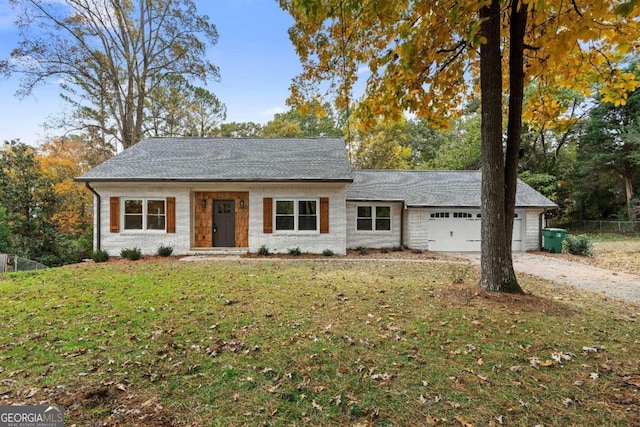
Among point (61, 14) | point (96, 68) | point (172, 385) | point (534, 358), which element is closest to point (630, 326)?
point (534, 358)

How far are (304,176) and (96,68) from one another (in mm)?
16009

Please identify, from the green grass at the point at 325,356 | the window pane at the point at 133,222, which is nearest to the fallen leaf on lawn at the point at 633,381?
the green grass at the point at 325,356

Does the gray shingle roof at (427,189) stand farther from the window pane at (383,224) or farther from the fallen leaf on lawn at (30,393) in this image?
the fallen leaf on lawn at (30,393)

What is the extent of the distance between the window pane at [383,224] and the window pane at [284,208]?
435 cm

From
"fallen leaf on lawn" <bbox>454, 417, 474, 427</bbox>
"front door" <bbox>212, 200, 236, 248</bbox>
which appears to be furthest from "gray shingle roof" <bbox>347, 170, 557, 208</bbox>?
"fallen leaf on lawn" <bbox>454, 417, 474, 427</bbox>

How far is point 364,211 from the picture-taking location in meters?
14.8

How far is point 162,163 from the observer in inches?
536

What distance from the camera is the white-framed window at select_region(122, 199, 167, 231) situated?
12.8m

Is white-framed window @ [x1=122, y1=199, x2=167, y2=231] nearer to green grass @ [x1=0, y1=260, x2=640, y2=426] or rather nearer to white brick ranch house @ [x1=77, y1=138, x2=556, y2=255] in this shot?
white brick ranch house @ [x1=77, y1=138, x2=556, y2=255]

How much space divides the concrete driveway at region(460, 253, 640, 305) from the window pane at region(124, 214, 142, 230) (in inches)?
549

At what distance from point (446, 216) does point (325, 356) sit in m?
12.9

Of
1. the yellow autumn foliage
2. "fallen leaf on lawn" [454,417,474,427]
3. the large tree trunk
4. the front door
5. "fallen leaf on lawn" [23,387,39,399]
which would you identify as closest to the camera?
"fallen leaf on lawn" [454,417,474,427]

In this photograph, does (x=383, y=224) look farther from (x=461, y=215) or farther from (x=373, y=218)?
(x=461, y=215)

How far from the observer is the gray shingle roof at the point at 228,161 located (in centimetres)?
1255
